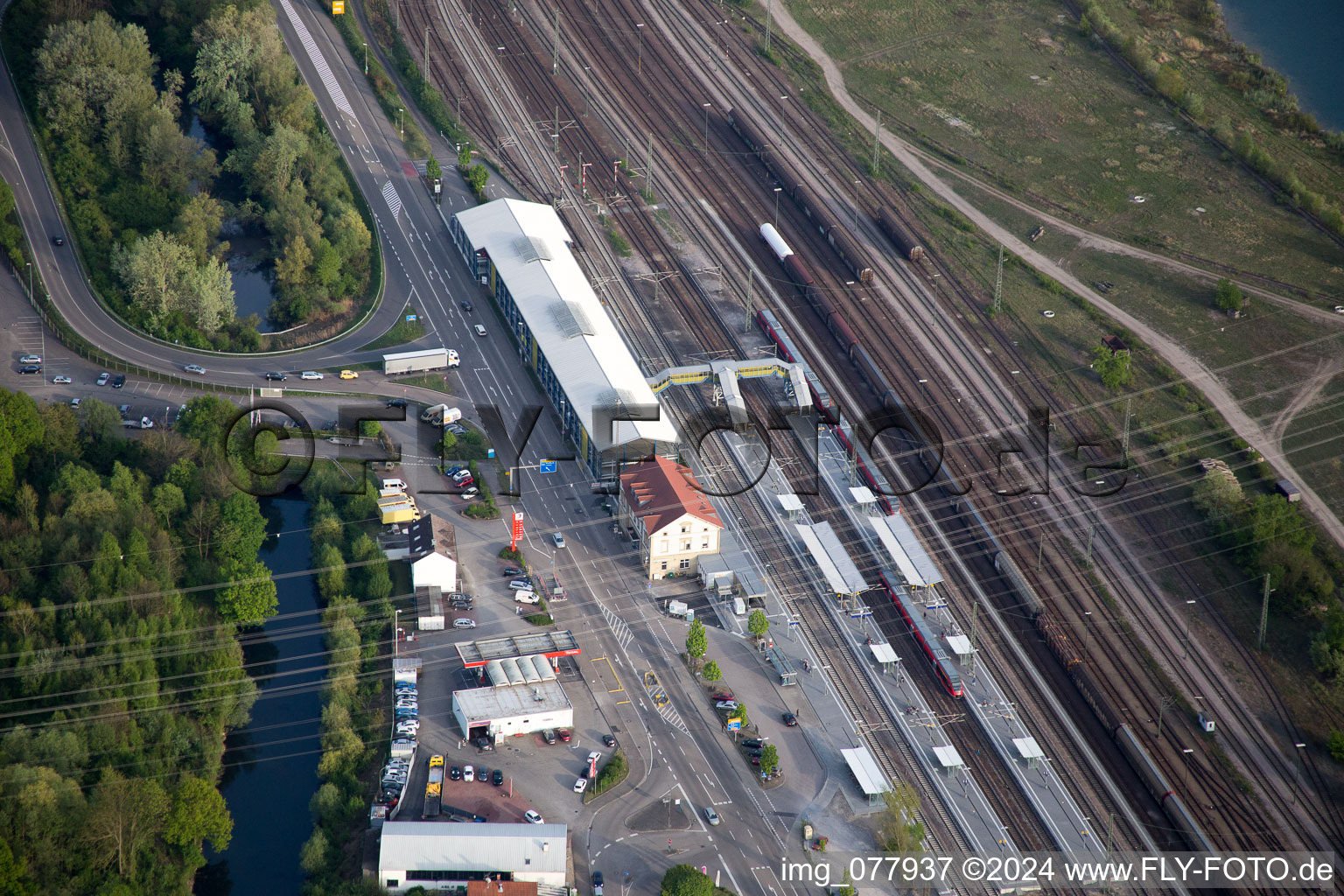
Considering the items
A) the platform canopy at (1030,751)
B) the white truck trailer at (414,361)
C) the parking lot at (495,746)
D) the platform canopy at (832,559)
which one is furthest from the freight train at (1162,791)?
the white truck trailer at (414,361)

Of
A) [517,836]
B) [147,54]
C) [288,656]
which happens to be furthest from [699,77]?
[517,836]

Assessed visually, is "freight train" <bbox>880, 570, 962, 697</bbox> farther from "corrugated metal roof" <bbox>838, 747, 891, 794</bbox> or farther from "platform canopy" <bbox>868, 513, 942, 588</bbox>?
"corrugated metal roof" <bbox>838, 747, 891, 794</bbox>

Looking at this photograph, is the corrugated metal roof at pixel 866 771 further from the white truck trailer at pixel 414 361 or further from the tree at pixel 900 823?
the white truck trailer at pixel 414 361

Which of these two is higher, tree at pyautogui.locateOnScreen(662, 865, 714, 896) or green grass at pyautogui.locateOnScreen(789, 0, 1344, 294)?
green grass at pyautogui.locateOnScreen(789, 0, 1344, 294)

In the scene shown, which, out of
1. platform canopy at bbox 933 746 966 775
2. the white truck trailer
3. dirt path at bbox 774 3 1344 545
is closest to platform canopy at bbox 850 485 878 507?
platform canopy at bbox 933 746 966 775

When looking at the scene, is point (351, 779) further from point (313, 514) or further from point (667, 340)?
point (667, 340)

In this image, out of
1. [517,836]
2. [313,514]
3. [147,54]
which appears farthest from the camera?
[147,54]

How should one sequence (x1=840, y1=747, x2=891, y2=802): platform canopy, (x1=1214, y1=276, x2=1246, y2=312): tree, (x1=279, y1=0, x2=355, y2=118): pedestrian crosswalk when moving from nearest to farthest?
1. (x1=840, y1=747, x2=891, y2=802): platform canopy
2. (x1=1214, y1=276, x2=1246, y2=312): tree
3. (x1=279, y1=0, x2=355, y2=118): pedestrian crosswalk
